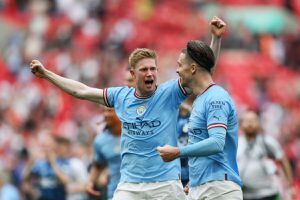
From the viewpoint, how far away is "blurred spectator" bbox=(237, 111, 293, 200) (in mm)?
15602

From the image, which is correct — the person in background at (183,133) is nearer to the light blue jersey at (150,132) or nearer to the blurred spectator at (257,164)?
the light blue jersey at (150,132)

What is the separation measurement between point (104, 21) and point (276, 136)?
969 cm

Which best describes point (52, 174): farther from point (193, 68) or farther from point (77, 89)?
point (193, 68)

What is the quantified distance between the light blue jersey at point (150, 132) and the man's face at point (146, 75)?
3.4 inches

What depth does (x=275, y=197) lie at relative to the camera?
51.4 feet

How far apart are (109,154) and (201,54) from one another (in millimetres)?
3733

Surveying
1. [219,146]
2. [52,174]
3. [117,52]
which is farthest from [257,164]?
[117,52]

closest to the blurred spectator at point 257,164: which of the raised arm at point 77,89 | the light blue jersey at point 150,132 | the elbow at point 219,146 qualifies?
the light blue jersey at point 150,132

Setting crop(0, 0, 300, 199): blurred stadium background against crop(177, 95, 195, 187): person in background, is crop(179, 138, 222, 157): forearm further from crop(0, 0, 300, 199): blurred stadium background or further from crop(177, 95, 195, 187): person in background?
crop(0, 0, 300, 199): blurred stadium background

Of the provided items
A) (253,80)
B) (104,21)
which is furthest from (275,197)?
(104,21)

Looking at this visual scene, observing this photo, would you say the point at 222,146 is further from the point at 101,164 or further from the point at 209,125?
the point at 101,164

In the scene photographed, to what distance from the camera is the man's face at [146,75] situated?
11.9m

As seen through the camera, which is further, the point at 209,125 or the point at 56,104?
the point at 56,104

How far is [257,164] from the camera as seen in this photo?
15.7 meters
